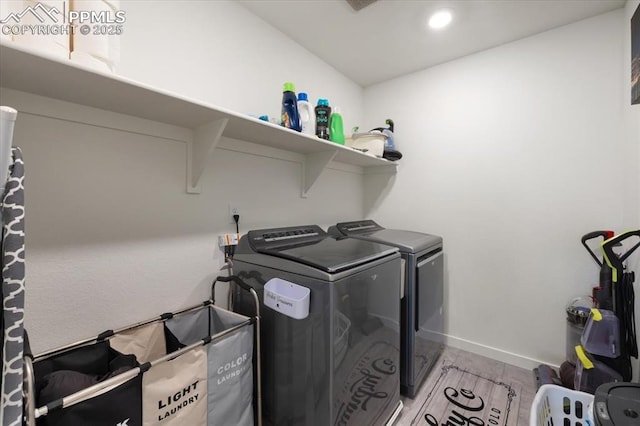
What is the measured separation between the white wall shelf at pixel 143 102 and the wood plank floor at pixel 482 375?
1758mm

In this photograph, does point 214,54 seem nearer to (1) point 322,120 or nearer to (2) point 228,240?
(1) point 322,120

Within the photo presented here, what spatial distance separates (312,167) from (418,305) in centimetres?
123

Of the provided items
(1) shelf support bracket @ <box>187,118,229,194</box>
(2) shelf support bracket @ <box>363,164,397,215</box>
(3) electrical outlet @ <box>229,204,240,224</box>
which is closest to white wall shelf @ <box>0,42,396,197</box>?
(1) shelf support bracket @ <box>187,118,229,194</box>

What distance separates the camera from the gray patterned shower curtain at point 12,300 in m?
0.52

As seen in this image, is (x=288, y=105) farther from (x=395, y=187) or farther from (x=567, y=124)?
(x=567, y=124)

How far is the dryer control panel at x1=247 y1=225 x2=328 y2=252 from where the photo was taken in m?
1.48

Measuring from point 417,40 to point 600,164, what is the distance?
61.2 inches

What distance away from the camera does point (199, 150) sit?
1388mm

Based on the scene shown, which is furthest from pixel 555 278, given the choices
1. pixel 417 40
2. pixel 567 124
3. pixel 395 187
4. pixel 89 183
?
pixel 89 183

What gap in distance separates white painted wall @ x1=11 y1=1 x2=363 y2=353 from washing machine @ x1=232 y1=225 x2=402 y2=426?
322mm

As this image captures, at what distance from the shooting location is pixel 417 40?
209 centimetres

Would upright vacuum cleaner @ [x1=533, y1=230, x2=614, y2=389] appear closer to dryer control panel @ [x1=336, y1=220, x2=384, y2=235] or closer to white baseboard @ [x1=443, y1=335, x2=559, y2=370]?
white baseboard @ [x1=443, y1=335, x2=559, y2=370]

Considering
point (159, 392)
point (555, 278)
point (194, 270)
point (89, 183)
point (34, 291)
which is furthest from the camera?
point (555, 278)

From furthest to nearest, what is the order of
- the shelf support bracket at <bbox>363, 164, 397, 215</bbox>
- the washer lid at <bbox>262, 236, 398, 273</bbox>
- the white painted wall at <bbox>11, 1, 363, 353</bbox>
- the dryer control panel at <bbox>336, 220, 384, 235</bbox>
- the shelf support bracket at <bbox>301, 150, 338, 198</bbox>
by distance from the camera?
the shelf support bracket at <bbox>363, 164, 397, 215</bbox> < the dryer control panel at <bbox>336, 220, 384, 235</bbox> < the shelf support bracket at <bbox>301, 150, 338, 198</bbox> < the washer lid at <bbox>262, 236, 398, 273</bbox> < the white painted wall at <bbox>11, 1, 363, 353</bbox>
